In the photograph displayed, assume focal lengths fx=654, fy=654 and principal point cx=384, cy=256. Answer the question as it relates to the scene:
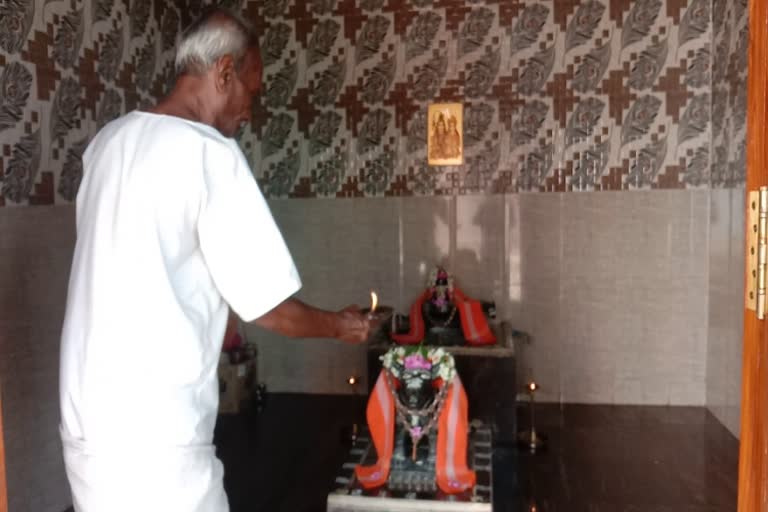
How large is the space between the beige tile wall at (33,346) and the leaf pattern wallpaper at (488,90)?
1.07 metres

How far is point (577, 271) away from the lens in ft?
13.6

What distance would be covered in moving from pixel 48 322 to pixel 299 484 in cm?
131

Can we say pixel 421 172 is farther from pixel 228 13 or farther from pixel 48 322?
pixel 228 13

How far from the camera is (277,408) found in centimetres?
414

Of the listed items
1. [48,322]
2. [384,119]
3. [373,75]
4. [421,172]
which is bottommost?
[48,322]

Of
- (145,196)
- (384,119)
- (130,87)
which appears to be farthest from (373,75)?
(145,196)

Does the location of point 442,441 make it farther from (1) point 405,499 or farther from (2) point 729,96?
(2) point 729,96

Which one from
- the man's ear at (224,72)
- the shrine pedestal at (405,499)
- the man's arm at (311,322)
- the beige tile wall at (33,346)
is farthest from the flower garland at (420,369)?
the beige tile wall at (33,346)

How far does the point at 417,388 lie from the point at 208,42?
149cm

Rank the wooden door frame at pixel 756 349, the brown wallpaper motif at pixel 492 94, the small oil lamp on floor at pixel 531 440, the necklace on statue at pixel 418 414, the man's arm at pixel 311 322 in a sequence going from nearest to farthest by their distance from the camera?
the wooden door frame at pixel 756 349 < the man's arm at pixel 311 322 < the necklace on statue at pixel 418 414 < the small oil lamp on floor at pixel 531 440 < the brown wallpaper motif at pixel 492 94

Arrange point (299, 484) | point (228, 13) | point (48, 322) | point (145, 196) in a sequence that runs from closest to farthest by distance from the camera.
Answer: point (145, 196)
point (228, 13)
point (48, 322)
point (299, 484)

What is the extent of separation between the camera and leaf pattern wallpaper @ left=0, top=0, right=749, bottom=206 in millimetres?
3969

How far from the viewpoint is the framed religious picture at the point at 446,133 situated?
4195mm

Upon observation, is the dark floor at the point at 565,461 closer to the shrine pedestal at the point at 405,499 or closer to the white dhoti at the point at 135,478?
the shrine pedestal at the point at 405,499
